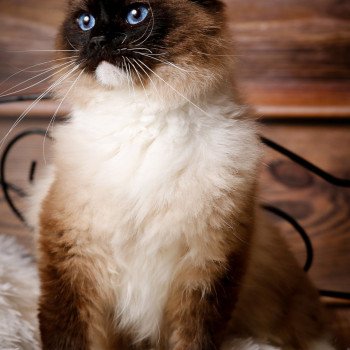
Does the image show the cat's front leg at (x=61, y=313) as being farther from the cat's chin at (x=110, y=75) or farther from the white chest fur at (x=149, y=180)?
the cat's chin at (x=110, y=75)

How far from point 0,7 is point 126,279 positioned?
1.15m

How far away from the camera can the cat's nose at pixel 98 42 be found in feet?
3.21

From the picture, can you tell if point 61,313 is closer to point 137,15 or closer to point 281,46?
point 137,15

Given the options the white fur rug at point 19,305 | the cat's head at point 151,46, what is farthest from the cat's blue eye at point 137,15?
the white fur rug at point 19,305

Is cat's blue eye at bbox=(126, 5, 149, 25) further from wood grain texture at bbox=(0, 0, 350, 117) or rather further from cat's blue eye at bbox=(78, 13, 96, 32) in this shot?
wood grain texture at bbox=(0, 0, 350, 117)

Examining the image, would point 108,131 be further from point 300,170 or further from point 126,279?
point 300,170

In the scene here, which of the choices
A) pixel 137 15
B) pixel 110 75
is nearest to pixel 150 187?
pixel 110 75

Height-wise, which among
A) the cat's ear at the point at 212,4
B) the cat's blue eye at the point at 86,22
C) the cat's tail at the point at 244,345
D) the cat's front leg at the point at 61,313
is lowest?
the cat's tail at the point at 244,345

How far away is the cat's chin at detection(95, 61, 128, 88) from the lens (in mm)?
998

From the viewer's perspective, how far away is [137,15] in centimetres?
101

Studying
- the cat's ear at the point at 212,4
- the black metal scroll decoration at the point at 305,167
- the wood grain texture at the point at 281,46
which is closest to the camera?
the cat's ear at the point at 212,4

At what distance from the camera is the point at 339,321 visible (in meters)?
1.57

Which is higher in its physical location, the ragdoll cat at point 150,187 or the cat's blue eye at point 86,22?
the cat's blue eye at point 86,22

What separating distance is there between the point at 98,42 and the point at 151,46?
10cm
